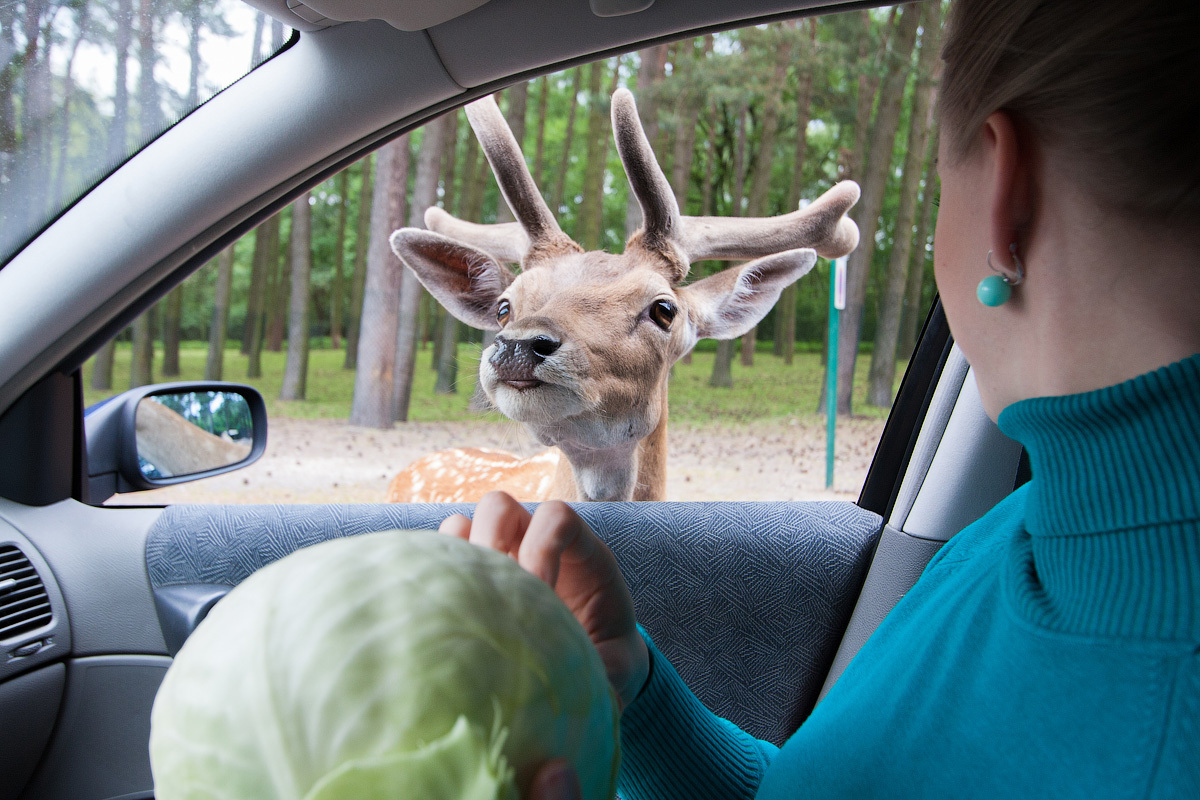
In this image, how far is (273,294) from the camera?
4.59 metres

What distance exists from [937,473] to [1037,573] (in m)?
1.22

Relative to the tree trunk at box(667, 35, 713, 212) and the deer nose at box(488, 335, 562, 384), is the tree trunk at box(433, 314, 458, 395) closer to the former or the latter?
the deer nose at box(488, 335, 562, 384)

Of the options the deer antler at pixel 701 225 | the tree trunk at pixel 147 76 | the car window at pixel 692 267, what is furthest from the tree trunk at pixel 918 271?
the tree trunk at pixel 147 76

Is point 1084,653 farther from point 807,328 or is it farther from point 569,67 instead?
point 807,328

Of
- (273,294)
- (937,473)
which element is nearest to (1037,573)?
(937,473)

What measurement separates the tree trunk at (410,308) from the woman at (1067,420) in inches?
111

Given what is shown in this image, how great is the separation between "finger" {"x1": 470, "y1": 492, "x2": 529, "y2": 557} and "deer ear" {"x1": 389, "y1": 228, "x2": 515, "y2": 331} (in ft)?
5.35

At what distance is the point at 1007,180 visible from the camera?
77 centimetres

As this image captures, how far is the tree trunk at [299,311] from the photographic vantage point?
3785mm

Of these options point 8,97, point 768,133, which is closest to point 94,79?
point 8,97

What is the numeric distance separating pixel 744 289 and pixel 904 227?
1.39 metres

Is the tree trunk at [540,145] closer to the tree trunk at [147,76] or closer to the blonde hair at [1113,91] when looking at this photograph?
the tree trunk at [147,76]

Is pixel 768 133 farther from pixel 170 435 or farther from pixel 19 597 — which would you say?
pixel 19 597

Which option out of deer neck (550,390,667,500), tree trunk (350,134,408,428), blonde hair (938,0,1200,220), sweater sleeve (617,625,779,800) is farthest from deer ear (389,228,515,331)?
blonde hair (938,0,1200,220)
